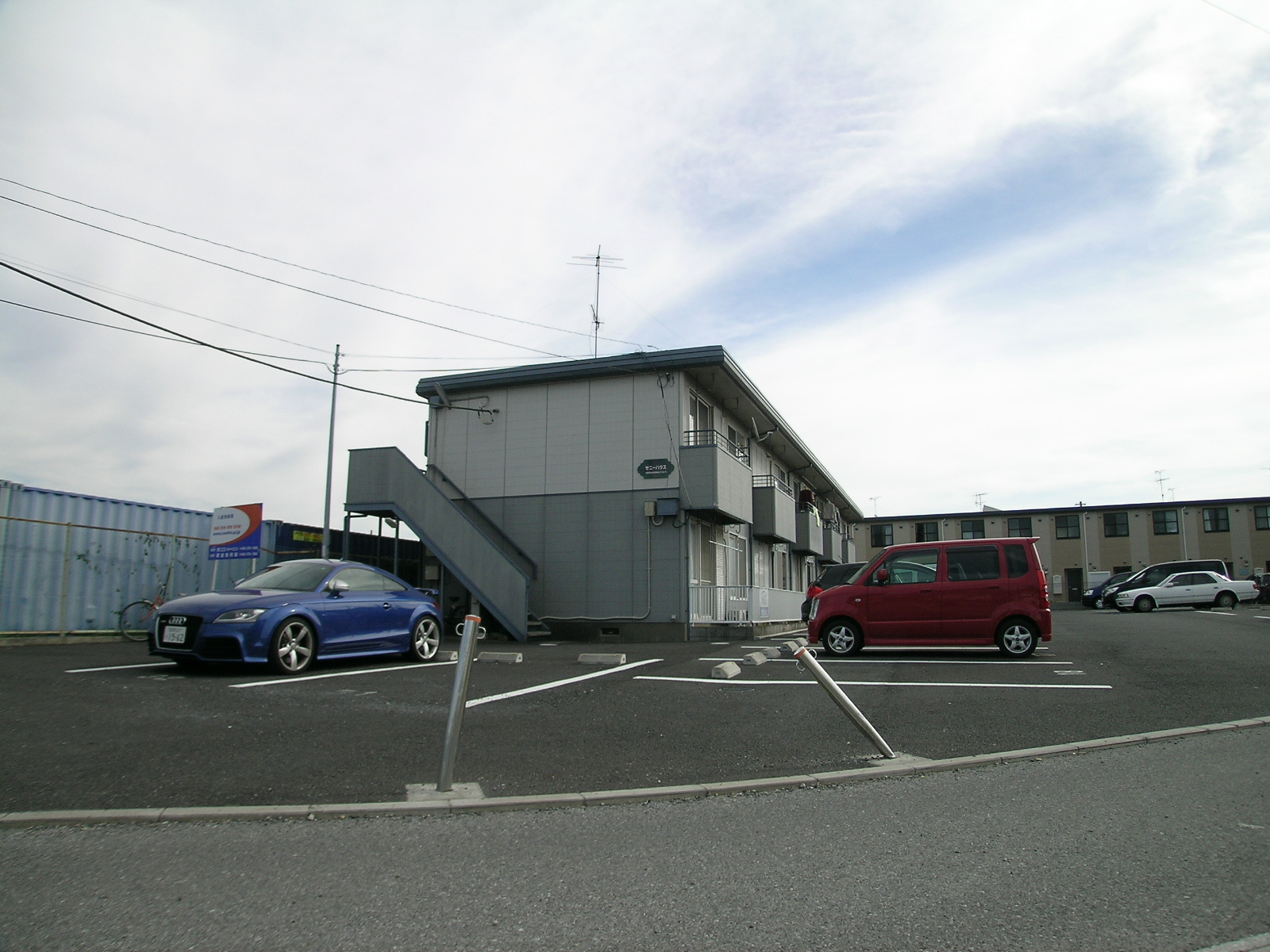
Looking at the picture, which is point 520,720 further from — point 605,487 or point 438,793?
point 605,487

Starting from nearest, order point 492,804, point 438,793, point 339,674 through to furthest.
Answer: point 492,804
point 438,793
point 339,674

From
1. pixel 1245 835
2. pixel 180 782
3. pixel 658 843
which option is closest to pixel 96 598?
pixel 180 782

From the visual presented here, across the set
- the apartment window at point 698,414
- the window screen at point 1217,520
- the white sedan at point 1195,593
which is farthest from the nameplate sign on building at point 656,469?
the window screen at point 1217,520

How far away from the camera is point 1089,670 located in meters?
10.9

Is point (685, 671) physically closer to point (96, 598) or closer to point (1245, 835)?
point (1245, 835)

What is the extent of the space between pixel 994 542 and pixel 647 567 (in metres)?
8.37

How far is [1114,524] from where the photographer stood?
58281 mm

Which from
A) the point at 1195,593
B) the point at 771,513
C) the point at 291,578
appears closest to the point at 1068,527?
the point at 1195,593

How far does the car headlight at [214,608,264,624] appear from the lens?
957cm

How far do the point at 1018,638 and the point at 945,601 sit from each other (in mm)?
1123

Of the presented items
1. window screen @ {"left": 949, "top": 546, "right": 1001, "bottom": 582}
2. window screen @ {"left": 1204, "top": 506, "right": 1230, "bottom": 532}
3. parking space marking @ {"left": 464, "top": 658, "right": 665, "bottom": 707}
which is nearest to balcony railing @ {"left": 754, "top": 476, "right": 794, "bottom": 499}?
window screen @ {"left": 949, "top": 546, "right": 1001, "bottom": 582}

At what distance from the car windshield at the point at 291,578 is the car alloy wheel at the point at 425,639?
5.20ft

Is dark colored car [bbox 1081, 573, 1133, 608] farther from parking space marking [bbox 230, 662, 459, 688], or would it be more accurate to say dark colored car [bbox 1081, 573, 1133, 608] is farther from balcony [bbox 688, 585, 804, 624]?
parking space marking [bbox 230, 662, 459, 688]

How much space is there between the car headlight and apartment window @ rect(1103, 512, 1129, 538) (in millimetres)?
60574
